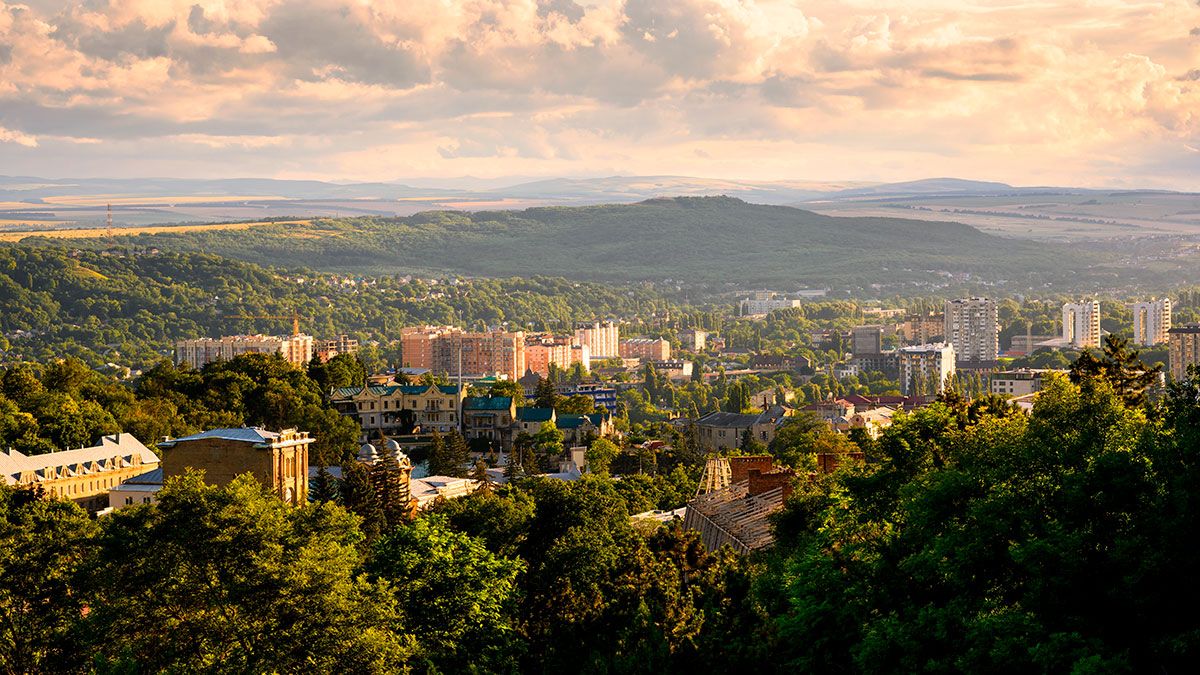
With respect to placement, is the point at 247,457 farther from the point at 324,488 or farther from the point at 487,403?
the point at 487,403

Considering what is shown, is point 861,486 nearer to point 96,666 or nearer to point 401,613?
point 401,613

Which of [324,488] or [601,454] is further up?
[324,488]

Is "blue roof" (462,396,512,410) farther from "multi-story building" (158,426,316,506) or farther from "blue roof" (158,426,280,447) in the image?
"blue roof" (158,426,280,447)

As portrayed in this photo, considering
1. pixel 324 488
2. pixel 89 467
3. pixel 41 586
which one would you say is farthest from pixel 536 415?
pixel 41 586

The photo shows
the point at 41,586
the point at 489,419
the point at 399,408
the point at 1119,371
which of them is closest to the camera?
the point at 1119,371

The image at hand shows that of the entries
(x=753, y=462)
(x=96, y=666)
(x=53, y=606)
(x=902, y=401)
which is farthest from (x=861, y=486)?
(x=902, y=401)

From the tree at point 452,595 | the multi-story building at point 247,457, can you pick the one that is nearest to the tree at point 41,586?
the tree at point 452,595

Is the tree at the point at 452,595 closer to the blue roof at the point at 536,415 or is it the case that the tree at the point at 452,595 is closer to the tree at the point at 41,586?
the tree at the point at 41,586
